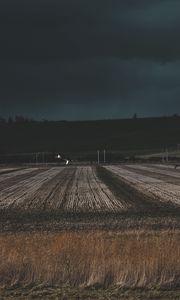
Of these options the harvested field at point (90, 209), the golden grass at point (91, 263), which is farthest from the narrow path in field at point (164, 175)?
the golden grass at point (91, 263)

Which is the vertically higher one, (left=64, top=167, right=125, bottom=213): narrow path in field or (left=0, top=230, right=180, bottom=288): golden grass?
(left=0, top=230, right=180, bottom=288): golden grass

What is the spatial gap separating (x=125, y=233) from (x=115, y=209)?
31.8ft

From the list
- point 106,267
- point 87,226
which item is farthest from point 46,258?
point 87,226

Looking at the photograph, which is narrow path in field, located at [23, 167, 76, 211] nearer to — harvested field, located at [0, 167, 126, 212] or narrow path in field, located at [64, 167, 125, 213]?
harvested field, located at [0, 167, 126, 212]

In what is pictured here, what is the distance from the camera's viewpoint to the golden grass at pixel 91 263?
13.1 metres

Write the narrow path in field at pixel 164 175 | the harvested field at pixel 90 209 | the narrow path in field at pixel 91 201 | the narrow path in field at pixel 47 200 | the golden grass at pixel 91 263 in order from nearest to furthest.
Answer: the golden grass at pixel 91 263 < the harvested field at pixel 90 209 < the narrow path in field at pixel 91 201 < the narrow path in field at pixel 47 200 < the narrow path in field at pixel 164 175

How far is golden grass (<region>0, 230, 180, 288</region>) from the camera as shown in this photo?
1308 centimetres

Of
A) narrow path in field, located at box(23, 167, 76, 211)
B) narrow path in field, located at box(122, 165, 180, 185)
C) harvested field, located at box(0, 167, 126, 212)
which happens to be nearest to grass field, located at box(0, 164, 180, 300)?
harvested field, located at box(0, 167, 126, 212)

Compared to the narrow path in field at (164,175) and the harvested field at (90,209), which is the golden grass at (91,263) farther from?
the narrow path in field at (164,175)

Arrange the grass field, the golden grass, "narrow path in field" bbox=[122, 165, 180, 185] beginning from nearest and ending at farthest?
the grass field < the golden grass < "narrow path in field" bbox=[122, 165, 180, 185]

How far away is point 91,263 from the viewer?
14320 mm

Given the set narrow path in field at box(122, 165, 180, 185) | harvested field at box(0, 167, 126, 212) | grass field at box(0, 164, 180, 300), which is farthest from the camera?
narrow path in field at box(122, 165, 180, 185)

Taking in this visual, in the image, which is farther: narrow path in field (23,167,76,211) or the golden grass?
narrow path in field (23,167,76,211)

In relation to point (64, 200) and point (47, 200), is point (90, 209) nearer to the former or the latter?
point (64, 200)
